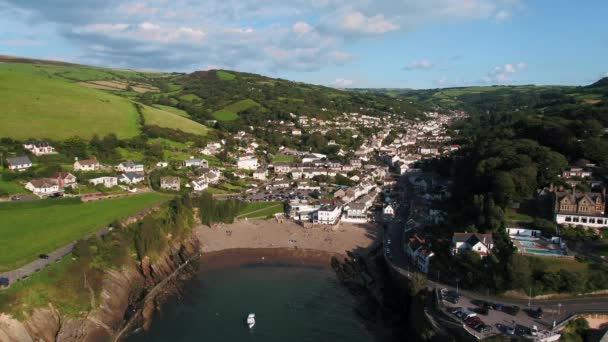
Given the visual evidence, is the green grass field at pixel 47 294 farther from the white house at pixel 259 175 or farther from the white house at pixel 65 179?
the white house at pixel 259 175

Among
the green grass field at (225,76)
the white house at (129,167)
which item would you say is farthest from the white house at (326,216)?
the green grass field at (225,76)

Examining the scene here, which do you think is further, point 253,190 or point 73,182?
point 253,190

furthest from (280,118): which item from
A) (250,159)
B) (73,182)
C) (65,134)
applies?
(73,182)

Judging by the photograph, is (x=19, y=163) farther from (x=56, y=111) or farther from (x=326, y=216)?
(x=326, y=216)

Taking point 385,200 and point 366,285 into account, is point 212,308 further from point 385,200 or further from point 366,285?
point 385,200

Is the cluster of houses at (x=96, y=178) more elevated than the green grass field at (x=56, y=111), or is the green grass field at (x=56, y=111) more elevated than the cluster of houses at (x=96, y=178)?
the green grass field at (x=56, y=111)
